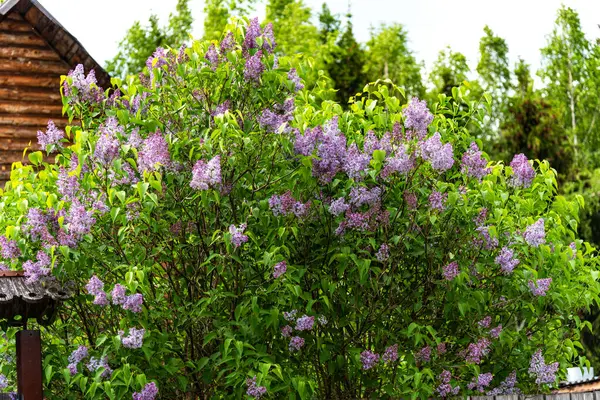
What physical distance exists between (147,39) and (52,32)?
28.5m

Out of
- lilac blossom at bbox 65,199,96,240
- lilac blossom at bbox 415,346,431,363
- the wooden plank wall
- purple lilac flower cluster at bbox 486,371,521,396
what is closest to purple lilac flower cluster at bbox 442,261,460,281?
lilac blossom at bbox 415,346,431,363

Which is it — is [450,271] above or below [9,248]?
below

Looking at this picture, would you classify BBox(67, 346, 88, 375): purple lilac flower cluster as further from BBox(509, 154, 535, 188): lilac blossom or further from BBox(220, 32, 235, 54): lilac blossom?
BBox(509, 154, 535, 188): lilac blossom

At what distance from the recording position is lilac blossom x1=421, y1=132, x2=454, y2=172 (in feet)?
27.1

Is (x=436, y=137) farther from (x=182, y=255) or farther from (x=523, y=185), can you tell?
(x=182, y=255)

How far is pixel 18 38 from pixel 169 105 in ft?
25.6

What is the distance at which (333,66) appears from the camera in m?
48.2

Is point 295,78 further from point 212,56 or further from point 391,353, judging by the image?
point 391,353

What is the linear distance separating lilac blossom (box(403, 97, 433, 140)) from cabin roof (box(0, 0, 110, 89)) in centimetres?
819

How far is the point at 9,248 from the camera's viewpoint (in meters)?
8.59

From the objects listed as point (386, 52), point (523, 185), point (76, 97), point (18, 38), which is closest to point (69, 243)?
point (76, 97)

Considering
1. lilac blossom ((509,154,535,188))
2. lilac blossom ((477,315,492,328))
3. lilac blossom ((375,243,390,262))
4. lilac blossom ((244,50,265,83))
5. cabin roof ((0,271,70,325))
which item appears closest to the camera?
cabin roof ((0,271,70,325))

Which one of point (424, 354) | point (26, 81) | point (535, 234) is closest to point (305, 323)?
point (424, 354)

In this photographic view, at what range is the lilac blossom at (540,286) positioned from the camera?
898cm
